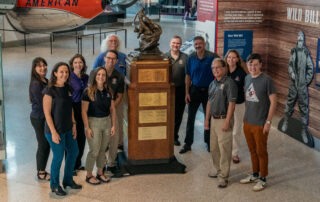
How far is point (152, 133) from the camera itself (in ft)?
17.3

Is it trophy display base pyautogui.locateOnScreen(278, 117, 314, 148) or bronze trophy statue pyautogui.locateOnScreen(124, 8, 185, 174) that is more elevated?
bronze trophy statue pyautogui.locateOnScreen(124, 8, 185, 174)

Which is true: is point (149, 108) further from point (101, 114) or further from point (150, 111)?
point (101, 114)

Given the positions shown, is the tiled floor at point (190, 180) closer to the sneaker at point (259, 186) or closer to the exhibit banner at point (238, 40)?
the sneaker at point (259, 186)

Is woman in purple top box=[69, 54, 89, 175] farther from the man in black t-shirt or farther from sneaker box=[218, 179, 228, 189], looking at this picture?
sneaker box=[218, 179, 228, 189]

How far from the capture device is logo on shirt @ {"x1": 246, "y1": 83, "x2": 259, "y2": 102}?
188 inches

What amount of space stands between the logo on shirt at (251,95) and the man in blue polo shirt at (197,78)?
3.68 feet

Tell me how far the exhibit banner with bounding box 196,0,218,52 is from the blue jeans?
329 centimetres

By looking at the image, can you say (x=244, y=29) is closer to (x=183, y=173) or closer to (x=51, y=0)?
(x=183, y=173)

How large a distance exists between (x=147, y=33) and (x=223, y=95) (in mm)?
1147

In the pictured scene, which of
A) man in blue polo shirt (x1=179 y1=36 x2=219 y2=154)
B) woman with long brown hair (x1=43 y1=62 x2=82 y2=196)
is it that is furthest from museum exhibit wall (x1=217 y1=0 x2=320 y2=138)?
woman with long brown hair (x1=43 y1=62 x2=82 y2=196)

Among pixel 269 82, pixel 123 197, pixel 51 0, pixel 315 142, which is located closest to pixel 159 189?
pixel 123 197

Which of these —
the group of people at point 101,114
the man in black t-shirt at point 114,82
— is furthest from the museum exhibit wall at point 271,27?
the man in black t-shirt at point 114,82

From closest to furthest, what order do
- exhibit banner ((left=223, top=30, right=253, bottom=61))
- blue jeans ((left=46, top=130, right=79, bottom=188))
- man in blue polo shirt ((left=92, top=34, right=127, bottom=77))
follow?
blue jeans ((left=46, top=130, right=79, bottom=188)), man in blue polo shirt ((left=92, top=34, right=127, bottom=77)), exhibit banner ((left=223, top=30, right=253, bottom=61))

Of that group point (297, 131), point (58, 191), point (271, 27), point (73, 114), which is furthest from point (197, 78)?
point (58, 191)
